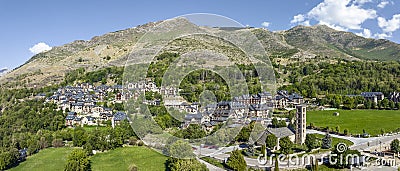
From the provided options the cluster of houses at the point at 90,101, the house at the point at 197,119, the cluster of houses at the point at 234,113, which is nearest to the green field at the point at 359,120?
the cluster of houses at the point at 234,113

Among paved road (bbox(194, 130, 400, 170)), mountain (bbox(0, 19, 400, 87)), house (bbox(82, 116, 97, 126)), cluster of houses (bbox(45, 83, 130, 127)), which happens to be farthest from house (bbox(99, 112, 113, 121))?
paved road (bbox(194, 130, 400, 170))

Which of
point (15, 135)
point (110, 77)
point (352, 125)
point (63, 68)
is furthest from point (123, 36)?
point (352, 125)

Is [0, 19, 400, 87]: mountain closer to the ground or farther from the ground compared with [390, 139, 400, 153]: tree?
farther from the ground

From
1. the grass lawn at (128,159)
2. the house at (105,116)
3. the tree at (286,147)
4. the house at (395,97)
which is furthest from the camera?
the house at (395,97)

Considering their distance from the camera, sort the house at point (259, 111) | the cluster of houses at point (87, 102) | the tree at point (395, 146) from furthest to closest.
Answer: the cluster of houses at point (87, 102) → the house at point (259, 111) → the tree at point (395, 146)

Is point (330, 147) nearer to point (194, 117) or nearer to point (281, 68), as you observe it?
point (194, 117)

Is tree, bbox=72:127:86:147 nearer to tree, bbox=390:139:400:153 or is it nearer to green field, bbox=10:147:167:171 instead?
green field, bbox=10:147:167:171

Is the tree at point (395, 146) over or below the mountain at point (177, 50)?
below

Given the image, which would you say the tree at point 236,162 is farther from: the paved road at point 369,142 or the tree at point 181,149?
the paved road at point 369,142
